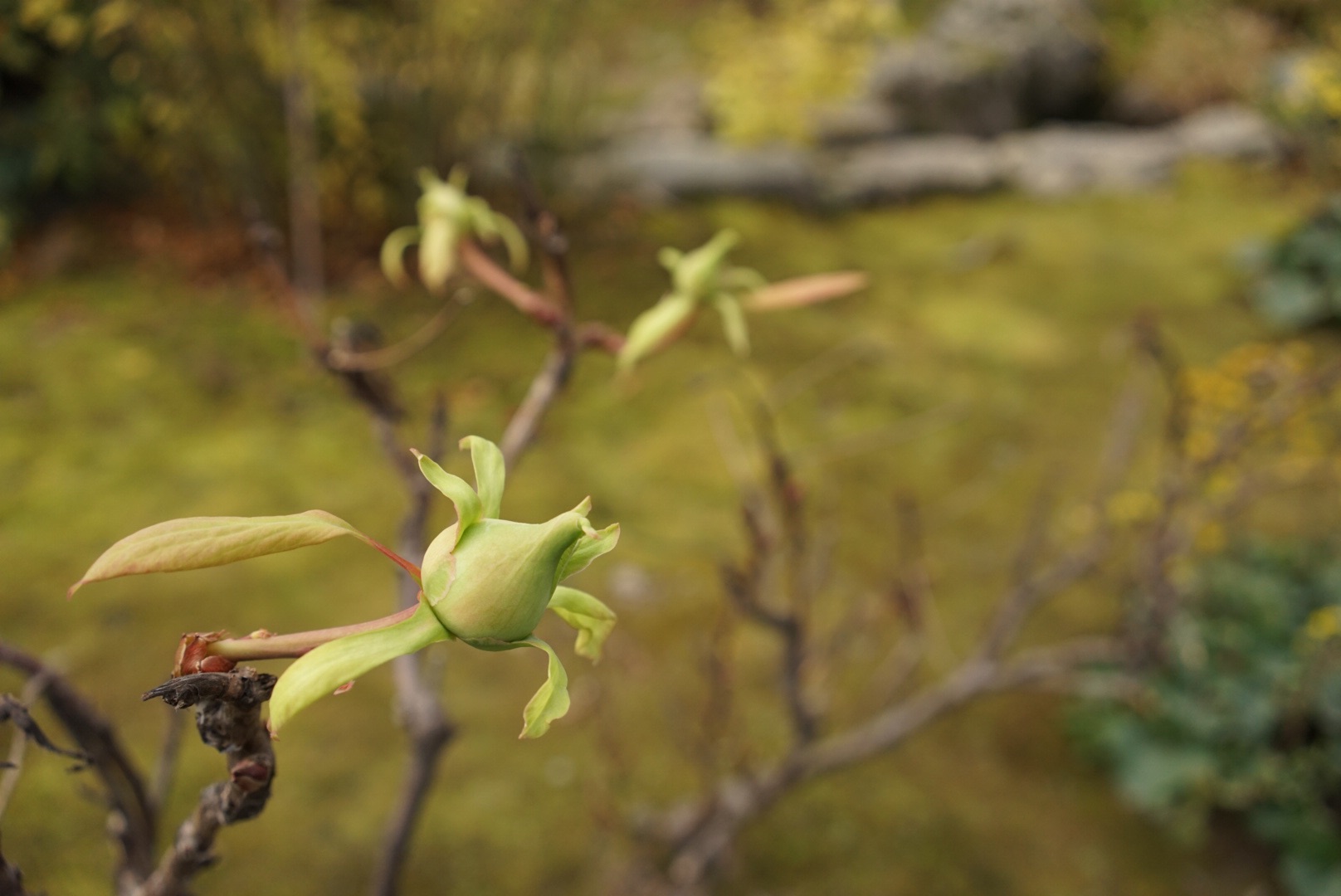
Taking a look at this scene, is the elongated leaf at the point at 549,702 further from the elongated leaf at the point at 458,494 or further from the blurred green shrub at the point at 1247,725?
the blurred green shrub at the point at 1247,725

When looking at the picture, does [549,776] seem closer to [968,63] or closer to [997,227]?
[997,227]

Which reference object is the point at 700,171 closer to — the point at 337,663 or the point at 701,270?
the point at 701,270

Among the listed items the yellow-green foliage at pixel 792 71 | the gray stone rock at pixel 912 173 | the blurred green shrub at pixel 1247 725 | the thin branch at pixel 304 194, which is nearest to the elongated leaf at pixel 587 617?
the blurred green shrub at pixel 1247 725

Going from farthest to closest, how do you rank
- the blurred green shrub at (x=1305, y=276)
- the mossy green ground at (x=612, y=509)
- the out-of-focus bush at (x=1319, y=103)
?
the blurred green shrub at (x=1305, y=276) → the out-of-focus bush at (x=1319, y=103) → the mossy green ground at (x=612, y=509)

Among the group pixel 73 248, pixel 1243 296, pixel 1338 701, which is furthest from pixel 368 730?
pixel 1243 296

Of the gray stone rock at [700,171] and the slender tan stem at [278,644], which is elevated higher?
the slender tan stem at [278,644]

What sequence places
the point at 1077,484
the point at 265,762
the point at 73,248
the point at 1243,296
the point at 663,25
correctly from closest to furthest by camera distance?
the point at 265,762 → the point at 1077,484 → the point at 73,248 → the point at 1243,296 → the point at 663,25

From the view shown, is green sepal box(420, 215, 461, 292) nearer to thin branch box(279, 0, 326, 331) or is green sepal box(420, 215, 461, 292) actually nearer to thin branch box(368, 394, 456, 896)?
thin branch box(368, 394, 456, 896)
